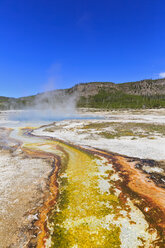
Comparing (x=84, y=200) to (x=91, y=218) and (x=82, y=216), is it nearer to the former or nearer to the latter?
(x=82, y=216)

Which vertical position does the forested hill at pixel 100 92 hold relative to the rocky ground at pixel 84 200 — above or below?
above

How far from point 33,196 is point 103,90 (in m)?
169

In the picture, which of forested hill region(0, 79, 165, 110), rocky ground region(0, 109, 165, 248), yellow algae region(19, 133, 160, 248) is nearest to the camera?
yellow algae region(19, 133, 160, 248)

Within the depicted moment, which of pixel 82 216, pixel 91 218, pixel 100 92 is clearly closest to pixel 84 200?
pixel 82 216

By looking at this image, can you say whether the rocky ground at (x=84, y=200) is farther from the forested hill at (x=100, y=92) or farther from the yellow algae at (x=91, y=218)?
the forested hill at (x=100, y=92)

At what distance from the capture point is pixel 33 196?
5.70m

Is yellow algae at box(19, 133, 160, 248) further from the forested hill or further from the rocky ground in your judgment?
the forested hill

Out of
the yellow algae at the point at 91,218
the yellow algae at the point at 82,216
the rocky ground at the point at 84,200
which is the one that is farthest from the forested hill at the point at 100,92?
the yellow algae at the point at 82,216

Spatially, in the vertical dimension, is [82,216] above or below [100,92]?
below

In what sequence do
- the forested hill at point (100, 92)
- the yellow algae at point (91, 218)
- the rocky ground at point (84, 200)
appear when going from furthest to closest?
the forested hill at point (100, 92) → the rocky ground at point (84, 200) → the yellow algae at point (91, 218)

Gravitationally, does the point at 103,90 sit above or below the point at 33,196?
above

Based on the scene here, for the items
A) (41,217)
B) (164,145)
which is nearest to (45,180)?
(41,217)

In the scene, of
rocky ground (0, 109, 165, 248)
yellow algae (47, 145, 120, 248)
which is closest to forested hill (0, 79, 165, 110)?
rocky ground (0, 109, 165, 248)

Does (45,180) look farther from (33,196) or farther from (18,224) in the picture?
(18,224)
